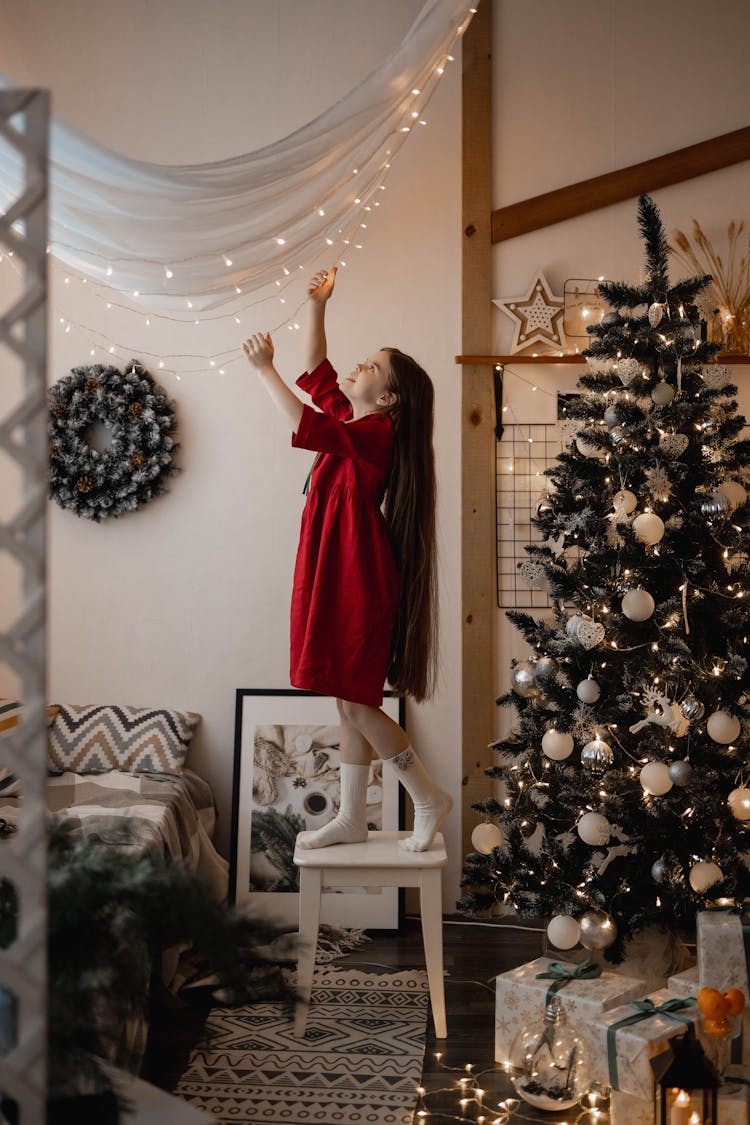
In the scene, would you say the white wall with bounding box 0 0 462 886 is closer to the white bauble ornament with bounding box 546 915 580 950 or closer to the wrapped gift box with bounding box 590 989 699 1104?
the white bauble ornament with bounding box 546 915 580 950

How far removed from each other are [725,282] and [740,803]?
6.34 feet

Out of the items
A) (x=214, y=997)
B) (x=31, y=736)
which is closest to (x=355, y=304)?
(x=214, y=997)

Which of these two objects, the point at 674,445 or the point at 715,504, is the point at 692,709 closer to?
the point at 715,504

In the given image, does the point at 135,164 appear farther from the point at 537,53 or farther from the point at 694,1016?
the point at 694,1016

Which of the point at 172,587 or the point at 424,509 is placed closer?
the point at 424,509

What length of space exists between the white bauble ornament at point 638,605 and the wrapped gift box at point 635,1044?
2.92ft

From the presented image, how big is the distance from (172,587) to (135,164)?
1.66 meters

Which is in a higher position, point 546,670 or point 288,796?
point 546,670

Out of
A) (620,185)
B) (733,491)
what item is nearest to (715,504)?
(733,491)

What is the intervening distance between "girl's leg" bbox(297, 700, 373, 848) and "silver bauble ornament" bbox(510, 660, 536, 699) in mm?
445

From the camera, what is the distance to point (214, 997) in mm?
3121

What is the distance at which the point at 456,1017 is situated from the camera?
9.73 feet

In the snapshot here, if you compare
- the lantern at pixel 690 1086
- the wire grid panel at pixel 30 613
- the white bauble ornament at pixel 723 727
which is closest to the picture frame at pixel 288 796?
the white bauble ornament at pixel 723 727

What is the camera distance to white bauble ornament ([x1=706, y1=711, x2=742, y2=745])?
2707 millimetres
